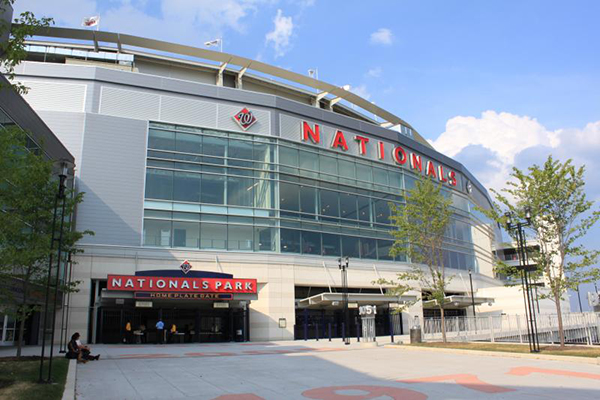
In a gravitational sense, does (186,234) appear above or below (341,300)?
above

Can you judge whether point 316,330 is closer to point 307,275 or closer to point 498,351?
point 307,275

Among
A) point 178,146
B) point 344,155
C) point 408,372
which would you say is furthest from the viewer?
point 344,155

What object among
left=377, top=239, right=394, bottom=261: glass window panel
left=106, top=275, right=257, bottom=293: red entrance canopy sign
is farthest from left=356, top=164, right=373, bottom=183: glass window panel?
left=106, top=275, right=257, bottom=293: red entrance canopy sign

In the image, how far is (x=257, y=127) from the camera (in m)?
42.1

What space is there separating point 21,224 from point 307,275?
87.8ft

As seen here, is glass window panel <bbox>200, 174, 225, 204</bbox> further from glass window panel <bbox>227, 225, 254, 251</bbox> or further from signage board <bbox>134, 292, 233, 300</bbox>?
signage board <bbox>134, 292, 233, 300</bbox>

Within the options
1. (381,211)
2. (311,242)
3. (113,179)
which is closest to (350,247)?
(311,242)

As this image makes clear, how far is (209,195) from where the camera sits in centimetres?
3925

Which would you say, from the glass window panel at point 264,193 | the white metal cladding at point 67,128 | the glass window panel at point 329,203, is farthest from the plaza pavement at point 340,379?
the glass window panel at point 329,203

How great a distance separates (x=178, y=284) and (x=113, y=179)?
9.82 m

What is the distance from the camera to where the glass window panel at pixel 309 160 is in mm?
43562

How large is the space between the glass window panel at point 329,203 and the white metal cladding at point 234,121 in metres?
7.22

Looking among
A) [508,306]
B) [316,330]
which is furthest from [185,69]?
[508,306]

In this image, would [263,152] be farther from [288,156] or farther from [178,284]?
[178,284]
